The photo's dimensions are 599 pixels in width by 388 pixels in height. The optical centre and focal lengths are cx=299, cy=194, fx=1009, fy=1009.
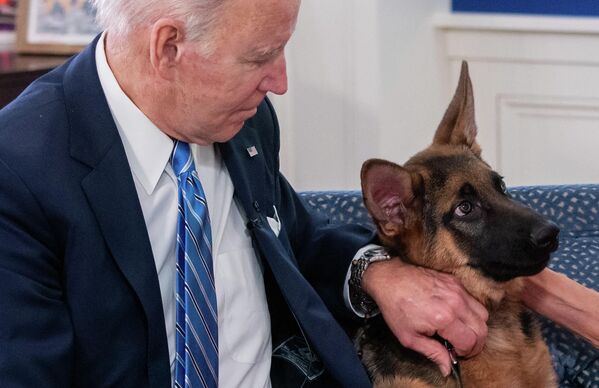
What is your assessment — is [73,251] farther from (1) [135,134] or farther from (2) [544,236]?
(2) [544,236]

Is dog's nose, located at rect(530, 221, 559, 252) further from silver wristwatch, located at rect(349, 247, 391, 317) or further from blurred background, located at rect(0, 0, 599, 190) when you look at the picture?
blurred background, located at rect(0, 0, 599, 190)

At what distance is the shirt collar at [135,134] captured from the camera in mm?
1620

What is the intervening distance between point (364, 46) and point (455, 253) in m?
1.57

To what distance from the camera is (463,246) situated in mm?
1845

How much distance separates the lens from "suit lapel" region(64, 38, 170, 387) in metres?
1.52

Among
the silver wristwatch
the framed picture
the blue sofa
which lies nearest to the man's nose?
the silver wristwatch

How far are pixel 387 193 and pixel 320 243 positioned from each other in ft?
0.73

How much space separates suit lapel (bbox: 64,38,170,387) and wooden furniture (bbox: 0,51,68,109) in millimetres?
1089

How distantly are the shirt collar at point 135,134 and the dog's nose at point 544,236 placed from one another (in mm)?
645

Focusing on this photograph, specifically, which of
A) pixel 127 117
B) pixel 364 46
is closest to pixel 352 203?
pixel 127 117

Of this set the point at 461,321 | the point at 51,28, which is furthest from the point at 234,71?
the point at 51,28

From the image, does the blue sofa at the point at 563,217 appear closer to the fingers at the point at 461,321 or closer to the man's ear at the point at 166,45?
the fingers at the point at 461,321

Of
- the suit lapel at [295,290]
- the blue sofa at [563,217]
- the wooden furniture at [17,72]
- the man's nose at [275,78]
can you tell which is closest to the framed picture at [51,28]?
the wooden furniture at [17,72]

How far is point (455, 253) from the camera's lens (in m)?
1.85
